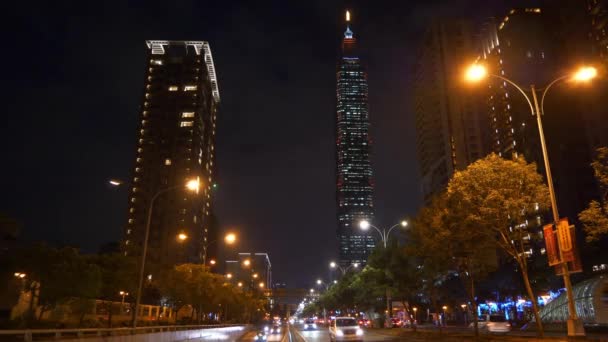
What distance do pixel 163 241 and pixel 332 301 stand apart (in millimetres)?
53852

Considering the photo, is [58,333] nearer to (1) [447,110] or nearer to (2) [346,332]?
(2) [346,332]

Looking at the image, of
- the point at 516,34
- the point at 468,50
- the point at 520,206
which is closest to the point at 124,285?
the point at 520,206

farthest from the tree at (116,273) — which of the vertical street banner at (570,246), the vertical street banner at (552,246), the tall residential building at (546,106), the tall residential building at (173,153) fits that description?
the tall residential building at (173,153)

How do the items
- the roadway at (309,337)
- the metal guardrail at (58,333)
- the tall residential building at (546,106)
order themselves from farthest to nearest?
the tall residential building at (546,106) < the roadway at (309,337) < the metal guardrail at (58,333)

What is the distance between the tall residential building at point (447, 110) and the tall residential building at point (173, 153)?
7764 centimetres

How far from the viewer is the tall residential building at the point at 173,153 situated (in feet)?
472

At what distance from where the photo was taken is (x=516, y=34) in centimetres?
13725

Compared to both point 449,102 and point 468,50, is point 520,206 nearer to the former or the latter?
point 449,102

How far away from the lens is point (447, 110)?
573 ft

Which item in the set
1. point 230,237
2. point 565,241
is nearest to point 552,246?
point 565,241

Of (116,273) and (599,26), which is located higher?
(599,26)

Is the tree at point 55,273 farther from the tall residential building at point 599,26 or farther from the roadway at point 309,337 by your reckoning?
the tall residential building at point 599,26

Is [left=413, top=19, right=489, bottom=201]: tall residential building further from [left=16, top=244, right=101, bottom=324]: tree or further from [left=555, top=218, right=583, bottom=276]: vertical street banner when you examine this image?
[left=555, top=218, right=583, bottom=276]: vertical street banner

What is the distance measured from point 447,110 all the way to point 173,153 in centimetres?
9451
